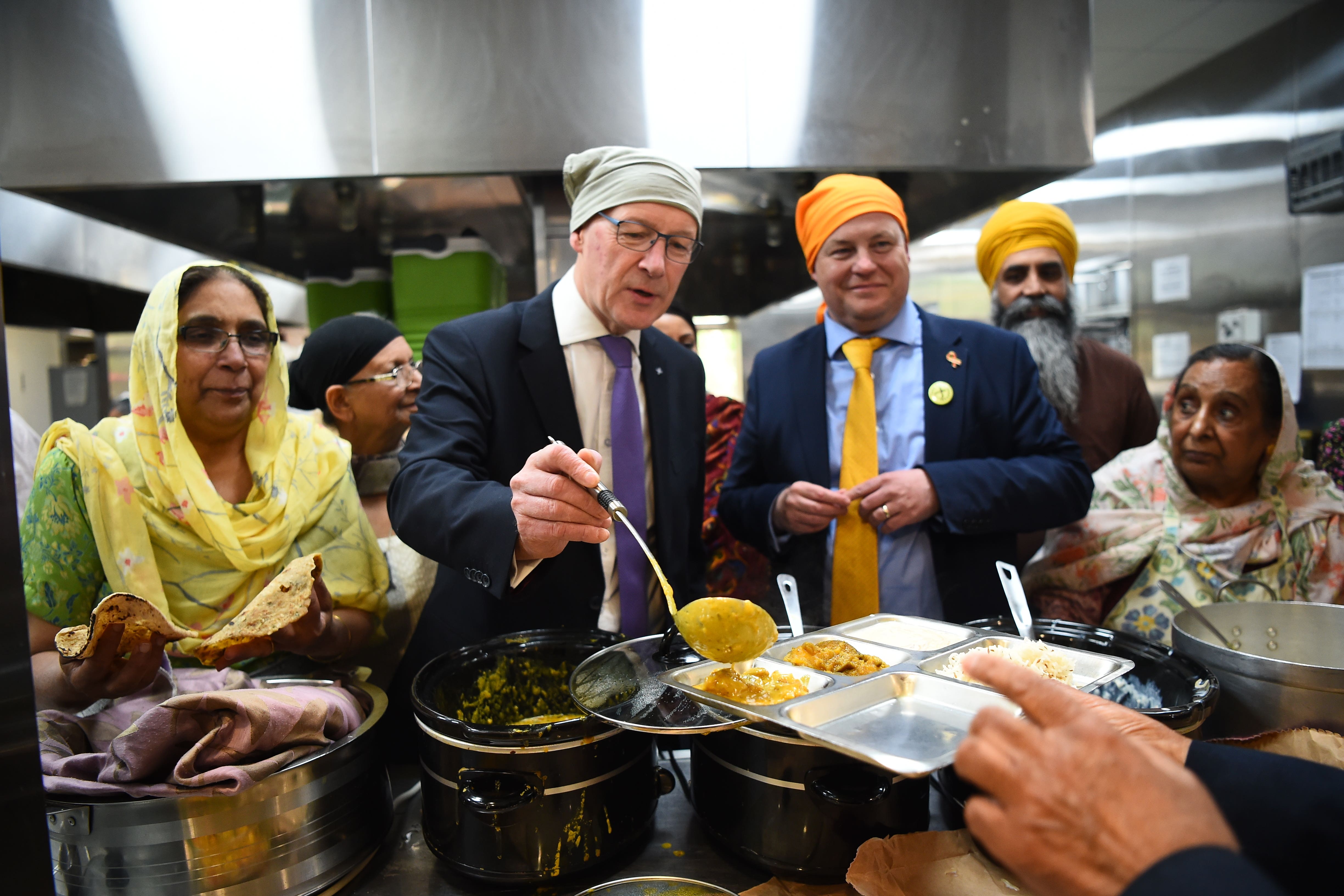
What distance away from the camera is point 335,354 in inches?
91.7

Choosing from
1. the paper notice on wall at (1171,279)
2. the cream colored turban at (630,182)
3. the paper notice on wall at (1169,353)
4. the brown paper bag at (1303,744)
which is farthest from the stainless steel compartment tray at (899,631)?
the paper notice on wall at (1171,279)

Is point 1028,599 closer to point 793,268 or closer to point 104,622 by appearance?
point 793,268

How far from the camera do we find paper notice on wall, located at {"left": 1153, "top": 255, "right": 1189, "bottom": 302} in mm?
4699

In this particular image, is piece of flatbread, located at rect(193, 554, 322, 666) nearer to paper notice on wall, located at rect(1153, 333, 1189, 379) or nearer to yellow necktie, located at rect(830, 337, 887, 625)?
yellow necktie, located at rect(830, 337, 887, 625)

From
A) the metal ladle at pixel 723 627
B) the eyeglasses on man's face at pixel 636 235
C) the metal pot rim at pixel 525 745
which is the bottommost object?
the metal pot rim at pixel 525 745

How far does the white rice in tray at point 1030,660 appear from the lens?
3.90 ft

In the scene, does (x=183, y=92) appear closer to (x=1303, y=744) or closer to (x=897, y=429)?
(x=897, y=429)

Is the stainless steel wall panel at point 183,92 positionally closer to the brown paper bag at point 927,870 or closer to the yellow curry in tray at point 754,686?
the yellow curry in tray at point 754,686

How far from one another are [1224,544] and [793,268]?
1.99m

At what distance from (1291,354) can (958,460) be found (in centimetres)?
365

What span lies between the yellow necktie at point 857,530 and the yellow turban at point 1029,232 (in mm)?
1232

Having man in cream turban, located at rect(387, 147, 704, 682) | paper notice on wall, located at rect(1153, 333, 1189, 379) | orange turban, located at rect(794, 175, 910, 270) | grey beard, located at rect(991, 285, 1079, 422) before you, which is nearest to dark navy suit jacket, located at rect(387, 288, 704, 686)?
man in cream turban, located at rect(387, 147, 704, 682)

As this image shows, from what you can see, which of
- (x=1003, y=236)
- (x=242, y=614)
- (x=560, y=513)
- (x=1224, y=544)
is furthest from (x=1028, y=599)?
(x=242, y=614)

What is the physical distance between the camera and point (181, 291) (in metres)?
1.48
